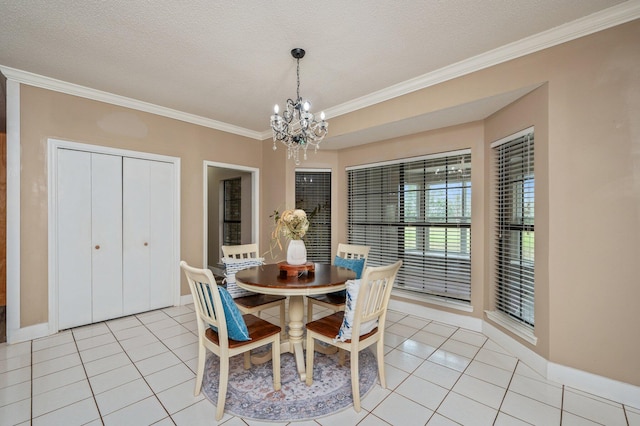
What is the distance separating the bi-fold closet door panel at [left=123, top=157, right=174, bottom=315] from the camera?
11.7 ft

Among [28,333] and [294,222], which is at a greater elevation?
[294,222]

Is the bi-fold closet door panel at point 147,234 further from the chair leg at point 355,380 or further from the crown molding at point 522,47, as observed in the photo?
the chair leg at point 355,380

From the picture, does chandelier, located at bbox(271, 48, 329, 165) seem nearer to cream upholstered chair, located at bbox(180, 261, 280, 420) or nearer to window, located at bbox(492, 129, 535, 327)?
cream upholstered chair, located at bbox(180, 261, 280, 420)

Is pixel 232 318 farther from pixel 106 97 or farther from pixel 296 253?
pixel 106 97

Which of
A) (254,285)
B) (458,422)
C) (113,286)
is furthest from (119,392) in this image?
(458,422)

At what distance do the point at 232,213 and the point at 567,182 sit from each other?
18.3 ft

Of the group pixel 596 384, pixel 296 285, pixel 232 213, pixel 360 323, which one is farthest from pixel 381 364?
pixel 232 213

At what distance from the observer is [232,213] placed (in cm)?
616

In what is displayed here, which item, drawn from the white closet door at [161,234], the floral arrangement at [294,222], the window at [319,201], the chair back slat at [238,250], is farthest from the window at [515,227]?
the white closet door at [161,234]

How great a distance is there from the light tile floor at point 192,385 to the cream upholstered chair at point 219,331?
0.93 ft

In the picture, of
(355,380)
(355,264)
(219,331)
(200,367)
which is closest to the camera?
(219,331)

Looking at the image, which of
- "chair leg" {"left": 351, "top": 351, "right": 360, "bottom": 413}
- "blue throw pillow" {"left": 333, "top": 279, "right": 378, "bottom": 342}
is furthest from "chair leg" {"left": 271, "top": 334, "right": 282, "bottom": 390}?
"chair leg" {"left": 351, "top": 351, "right": 360, "bottom": 413}

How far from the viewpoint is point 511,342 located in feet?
8.70

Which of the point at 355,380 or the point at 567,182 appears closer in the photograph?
the point at 355,380
